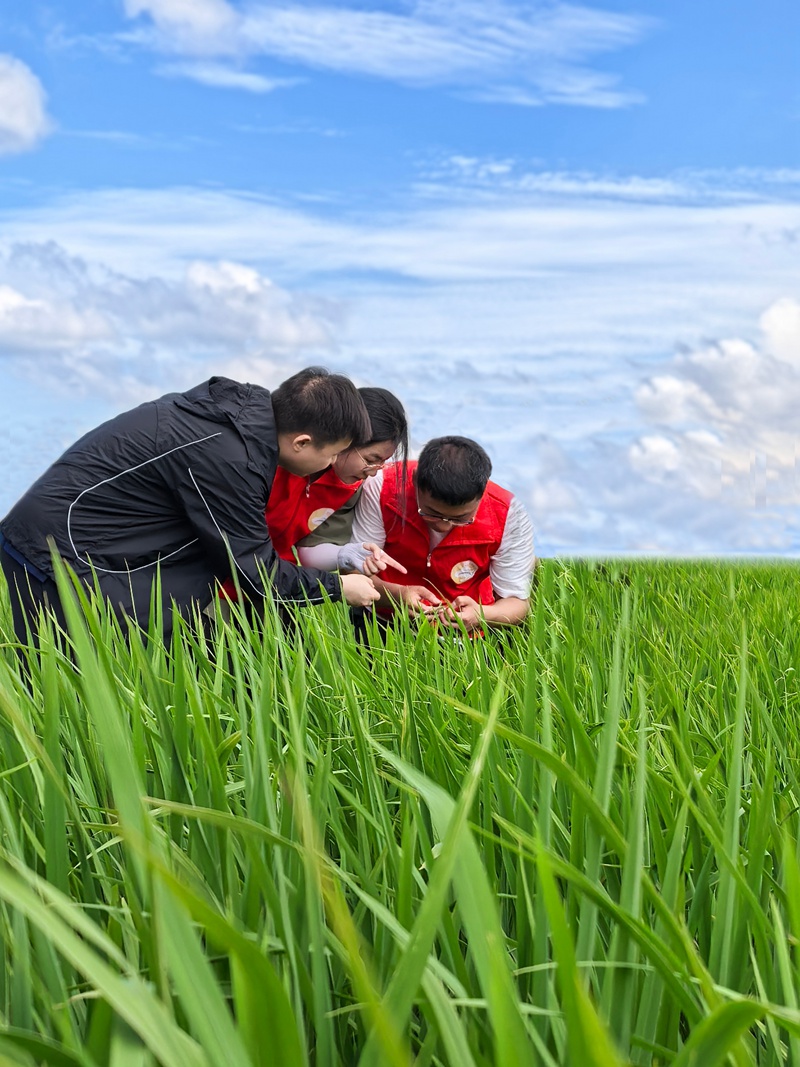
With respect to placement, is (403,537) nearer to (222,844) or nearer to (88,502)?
(88,502)

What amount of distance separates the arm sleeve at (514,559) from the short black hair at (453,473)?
39 centimetres

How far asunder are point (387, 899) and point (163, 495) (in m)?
1.95

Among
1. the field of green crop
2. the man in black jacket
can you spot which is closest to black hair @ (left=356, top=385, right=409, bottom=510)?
the man in black jacket

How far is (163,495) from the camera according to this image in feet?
8.79

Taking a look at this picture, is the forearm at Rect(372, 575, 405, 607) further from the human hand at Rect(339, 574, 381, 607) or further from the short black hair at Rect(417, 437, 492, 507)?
the short black hair at Rect(417, 437, 492, 507)

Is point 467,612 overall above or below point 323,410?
below

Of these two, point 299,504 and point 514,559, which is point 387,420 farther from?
point 514,559

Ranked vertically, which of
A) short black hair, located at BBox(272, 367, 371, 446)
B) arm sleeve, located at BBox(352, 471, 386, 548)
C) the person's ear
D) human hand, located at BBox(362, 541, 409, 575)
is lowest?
human hand, located at BBox(362, 541, 409, 575)

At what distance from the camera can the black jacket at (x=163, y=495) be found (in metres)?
2.53

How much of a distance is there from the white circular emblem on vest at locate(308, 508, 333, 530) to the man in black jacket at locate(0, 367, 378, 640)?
1.71ft

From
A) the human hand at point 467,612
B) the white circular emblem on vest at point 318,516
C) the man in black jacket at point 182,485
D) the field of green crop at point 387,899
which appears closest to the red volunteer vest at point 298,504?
the white circular emblem on vest at point 318,516

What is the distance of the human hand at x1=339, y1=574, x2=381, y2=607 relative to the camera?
2.68 meters

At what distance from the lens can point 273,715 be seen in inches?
51.3

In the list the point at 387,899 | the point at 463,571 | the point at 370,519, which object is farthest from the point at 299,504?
the point at 387,899
